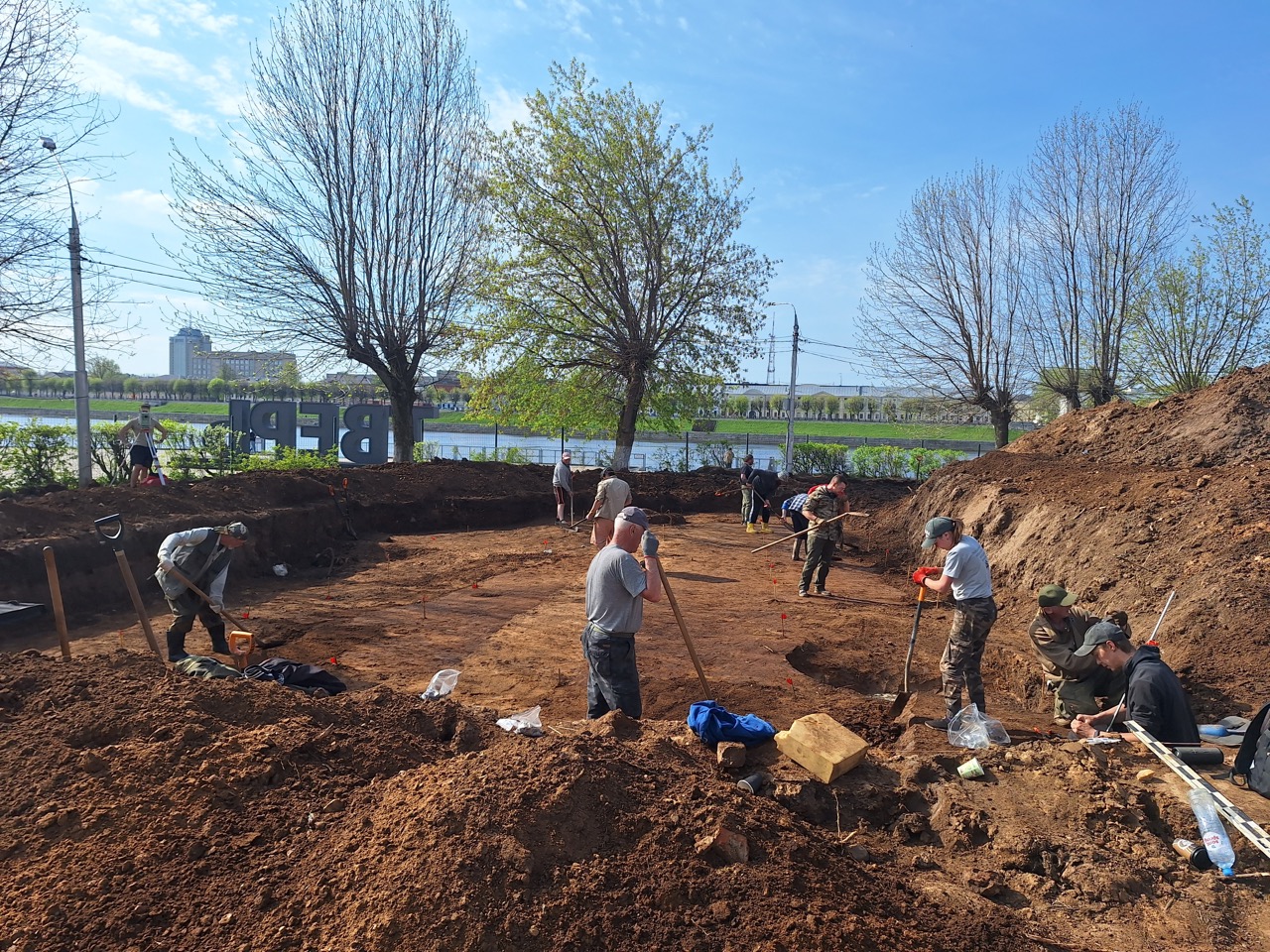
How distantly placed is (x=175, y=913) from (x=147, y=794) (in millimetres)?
836

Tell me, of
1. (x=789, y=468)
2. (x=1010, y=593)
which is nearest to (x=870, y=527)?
(x=1010, y=593)

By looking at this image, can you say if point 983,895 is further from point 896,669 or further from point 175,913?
point 896,669

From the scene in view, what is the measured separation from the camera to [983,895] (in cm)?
343

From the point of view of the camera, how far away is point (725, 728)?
4.50 meters

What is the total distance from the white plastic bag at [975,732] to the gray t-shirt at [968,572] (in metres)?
0.95

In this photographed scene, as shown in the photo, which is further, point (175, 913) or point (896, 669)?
point (896, 669)

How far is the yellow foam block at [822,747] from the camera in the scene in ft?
13.5

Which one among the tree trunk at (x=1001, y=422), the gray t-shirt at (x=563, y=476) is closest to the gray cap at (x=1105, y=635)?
the gray t-shirt at (x=563, y=476)

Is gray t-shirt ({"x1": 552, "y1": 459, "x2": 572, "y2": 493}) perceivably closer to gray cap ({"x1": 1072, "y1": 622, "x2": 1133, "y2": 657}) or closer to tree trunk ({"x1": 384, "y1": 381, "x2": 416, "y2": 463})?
tree trunk ({"x1": 384, "y1": 381, "x2": 416, "y2": 463})

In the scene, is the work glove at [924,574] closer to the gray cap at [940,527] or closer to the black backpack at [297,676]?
the gray cap at [940,527]

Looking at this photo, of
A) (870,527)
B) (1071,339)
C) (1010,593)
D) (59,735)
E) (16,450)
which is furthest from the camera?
(1071,339)

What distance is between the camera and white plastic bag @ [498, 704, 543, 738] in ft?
13.7

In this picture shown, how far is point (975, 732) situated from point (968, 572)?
1302 mm

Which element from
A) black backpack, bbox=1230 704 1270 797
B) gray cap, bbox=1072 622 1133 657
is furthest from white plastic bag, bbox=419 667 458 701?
black backpack, bbox=1230 704 1270 797
